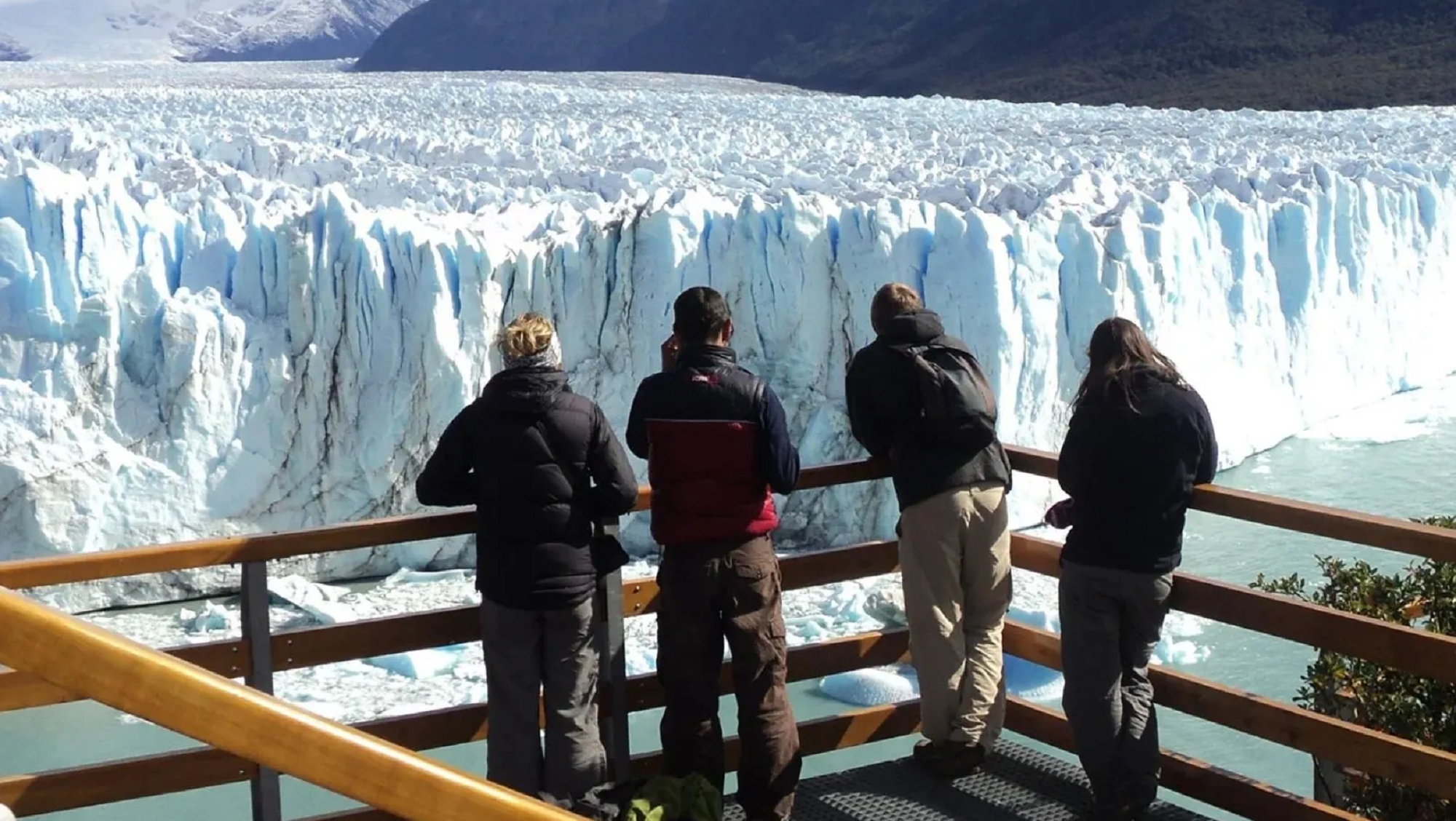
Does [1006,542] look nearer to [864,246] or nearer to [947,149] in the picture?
[864,246]

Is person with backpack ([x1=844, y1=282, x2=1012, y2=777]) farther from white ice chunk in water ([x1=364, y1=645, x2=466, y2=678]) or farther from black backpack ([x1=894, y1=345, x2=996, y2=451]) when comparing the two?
white ice chunk in water ([x1=364, y1=645, x2=466, y2=678])

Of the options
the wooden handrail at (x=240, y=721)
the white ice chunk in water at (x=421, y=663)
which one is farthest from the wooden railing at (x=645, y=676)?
the white ice chunk in water at (x=421, y=663)

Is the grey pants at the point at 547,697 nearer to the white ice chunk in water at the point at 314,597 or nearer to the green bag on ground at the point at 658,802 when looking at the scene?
the green bag on ground at the point at 658,802

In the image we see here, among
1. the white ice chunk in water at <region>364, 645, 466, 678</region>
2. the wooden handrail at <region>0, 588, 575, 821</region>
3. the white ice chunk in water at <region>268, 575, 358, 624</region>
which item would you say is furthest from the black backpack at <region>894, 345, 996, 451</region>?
the white ice chunk in water at <region>268, 575, 358, 624</region>

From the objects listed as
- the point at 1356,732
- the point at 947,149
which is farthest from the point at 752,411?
the point at 947,149

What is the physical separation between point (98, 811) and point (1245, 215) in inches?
Answer: 265

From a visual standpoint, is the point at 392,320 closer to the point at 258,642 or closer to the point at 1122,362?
the point at 258,642

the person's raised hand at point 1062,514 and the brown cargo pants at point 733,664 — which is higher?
the person's raised hand at point 1062,514

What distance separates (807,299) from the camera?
739 centimetres

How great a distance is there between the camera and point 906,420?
267cm

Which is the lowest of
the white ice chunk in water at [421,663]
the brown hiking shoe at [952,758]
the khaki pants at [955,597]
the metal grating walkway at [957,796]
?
the white ice chunk in water at [421,663]

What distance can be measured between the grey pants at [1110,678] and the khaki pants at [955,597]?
21cm

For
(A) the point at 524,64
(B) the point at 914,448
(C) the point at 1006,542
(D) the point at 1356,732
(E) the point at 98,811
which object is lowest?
(E) the point at 98,811

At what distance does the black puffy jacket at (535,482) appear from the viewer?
2375 mm
